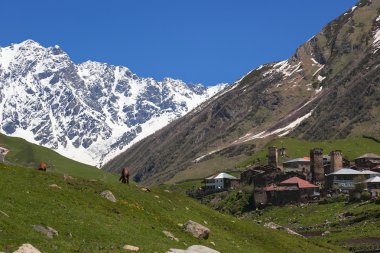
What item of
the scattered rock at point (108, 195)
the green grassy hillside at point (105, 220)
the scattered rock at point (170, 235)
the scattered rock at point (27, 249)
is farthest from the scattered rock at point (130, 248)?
the scattered rock at point (108, 195)

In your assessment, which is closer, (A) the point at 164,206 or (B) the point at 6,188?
(B) the point at 6,188

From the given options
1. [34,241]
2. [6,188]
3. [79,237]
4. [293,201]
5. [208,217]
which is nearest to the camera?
[34,241]

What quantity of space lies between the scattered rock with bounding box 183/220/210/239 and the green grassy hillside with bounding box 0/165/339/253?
0.54 meters

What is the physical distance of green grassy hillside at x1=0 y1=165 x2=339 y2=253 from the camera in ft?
146

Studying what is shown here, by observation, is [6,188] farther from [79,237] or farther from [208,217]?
[208,217]

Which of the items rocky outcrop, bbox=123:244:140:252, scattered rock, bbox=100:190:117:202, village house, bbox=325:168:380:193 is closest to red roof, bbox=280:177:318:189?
village house, bbox=325:168:380:193

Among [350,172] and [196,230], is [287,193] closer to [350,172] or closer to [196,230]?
[350,172]

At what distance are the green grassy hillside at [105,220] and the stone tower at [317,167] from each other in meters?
114

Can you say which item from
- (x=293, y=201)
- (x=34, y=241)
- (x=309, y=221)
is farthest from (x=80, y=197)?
(x=293, y=201)

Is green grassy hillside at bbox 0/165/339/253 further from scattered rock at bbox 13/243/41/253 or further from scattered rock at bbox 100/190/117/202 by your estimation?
scattered rock at bbox 100/190/117/202

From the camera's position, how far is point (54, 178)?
5969 cm

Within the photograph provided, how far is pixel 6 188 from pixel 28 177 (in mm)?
5617

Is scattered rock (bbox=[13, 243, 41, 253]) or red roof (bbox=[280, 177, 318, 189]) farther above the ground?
red roof (bbox=[280, 177, 318, 189])

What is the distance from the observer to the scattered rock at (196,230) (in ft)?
185
